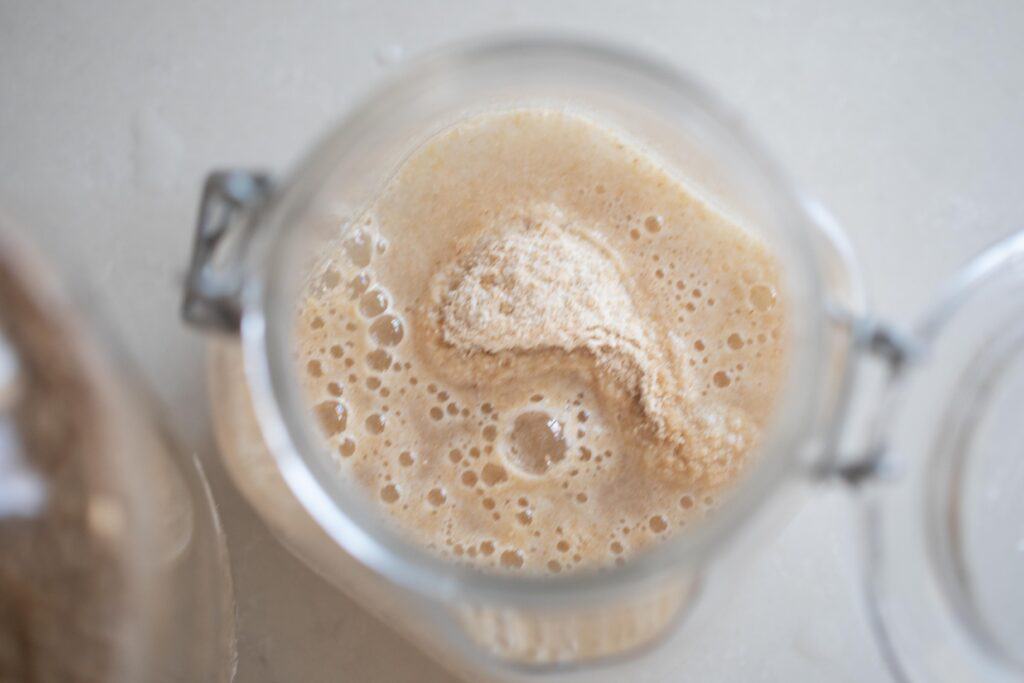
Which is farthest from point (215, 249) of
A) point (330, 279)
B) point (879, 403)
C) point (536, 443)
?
point (879, 403)

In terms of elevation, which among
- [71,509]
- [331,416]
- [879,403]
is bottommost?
[71,509]

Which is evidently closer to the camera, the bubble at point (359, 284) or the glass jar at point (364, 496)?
the glass jar at point (364, 496)

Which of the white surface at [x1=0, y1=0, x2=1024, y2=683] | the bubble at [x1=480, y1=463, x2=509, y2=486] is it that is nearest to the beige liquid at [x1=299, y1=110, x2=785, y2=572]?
the bubble at [x1=480, y1=463, x2=509, y2=486]

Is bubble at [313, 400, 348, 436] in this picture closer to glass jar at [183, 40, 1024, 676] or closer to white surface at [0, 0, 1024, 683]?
glass jar at [183, 40, 1024, 676]

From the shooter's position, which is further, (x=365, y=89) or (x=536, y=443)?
(x=365, y=89)

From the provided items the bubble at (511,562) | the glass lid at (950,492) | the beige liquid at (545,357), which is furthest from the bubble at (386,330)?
the glass lid at (950,492)

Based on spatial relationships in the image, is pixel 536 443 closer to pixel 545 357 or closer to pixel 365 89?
pixel 545 357

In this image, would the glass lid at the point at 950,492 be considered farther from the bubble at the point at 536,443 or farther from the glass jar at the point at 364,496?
the bubble at the point at 536,443
